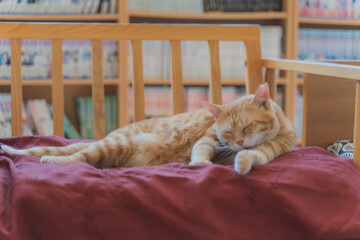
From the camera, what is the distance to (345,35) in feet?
9.67

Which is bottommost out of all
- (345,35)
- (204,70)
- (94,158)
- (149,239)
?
(149,239)

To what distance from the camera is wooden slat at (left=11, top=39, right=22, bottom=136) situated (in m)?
1.83

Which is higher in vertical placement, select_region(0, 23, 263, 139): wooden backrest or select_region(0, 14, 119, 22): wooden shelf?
select_region(0, 14, 119, 22): wooden shelf

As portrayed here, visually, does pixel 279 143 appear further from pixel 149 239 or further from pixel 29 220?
pixel 29 220

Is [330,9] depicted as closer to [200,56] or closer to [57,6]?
[200,56]

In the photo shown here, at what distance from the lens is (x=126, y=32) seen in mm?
1903

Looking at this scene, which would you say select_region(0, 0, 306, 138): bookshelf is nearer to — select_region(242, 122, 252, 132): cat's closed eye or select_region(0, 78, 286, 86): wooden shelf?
select_region(0, 78, 286, 86): wooden shelf

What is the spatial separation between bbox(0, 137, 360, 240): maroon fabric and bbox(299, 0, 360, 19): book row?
1.89 metres

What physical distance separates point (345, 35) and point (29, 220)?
2493 mm

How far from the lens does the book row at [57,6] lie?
8.63 feet

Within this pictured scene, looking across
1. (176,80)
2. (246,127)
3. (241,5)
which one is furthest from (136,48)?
(241,5)

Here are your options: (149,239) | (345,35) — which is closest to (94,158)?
(149,239)

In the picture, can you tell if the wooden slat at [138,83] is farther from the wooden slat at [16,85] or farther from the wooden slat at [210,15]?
the wooden slat at [210,15]

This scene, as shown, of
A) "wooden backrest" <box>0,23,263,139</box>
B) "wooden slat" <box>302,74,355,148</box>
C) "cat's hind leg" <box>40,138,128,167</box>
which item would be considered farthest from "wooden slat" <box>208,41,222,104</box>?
"cat's hind leg" <box>40,138,128,167</box>
